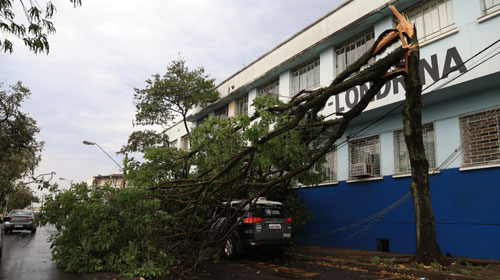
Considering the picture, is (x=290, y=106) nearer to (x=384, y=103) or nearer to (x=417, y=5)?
(x=384, y=103)

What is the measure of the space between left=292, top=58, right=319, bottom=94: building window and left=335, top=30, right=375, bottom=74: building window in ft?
4.64

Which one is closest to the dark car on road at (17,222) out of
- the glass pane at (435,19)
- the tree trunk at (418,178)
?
the tree trunk at (418,178)

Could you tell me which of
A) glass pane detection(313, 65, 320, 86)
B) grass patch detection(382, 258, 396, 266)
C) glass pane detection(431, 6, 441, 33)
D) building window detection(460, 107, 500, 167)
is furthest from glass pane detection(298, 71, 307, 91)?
grass patch detection(382, 258, 396, 266)

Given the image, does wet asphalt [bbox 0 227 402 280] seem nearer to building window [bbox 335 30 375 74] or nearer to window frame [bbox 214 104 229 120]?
building window [bbox 335 30 375 74]

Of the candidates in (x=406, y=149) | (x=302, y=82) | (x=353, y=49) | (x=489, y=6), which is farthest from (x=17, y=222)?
(x=489, y=6)

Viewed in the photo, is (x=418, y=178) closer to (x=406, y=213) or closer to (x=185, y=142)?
(x=406, y=213)

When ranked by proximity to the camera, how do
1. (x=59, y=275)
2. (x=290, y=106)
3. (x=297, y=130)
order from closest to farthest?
(x=59, y=275) → (x=290, y=106) → (x=297, y=130)

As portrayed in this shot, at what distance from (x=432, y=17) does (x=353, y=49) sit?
3257 mm

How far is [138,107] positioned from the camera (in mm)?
21625

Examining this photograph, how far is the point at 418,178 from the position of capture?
8281mm

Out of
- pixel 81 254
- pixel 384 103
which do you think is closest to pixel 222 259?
pixel 81 254

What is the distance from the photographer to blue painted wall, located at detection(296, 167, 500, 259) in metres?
9.16

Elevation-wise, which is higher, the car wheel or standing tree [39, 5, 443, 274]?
standing tree [39, 5, 443, 274]

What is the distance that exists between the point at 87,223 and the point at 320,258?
669 centimetres
